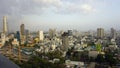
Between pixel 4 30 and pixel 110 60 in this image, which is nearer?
pixel 110 60

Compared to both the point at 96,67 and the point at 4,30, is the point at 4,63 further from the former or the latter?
the point at 4,30

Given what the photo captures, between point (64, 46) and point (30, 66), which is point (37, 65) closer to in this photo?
point (30, 66)

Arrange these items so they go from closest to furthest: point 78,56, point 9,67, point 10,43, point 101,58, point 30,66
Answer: point 9,67 < point 30,66 < point 101,58 < point 78,56 < point 10,43

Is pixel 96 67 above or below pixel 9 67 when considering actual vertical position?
below

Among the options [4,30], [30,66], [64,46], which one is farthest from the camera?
[4,30]

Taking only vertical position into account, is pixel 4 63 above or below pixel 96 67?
above

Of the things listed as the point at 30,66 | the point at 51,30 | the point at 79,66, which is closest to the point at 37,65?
the point at 30,66

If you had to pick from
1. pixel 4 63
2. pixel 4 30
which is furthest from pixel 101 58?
pixel 4 30

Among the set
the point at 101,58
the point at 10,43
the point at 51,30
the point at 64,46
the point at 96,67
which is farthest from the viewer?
the point at 51,30

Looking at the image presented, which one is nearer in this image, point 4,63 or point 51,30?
point 4,63
